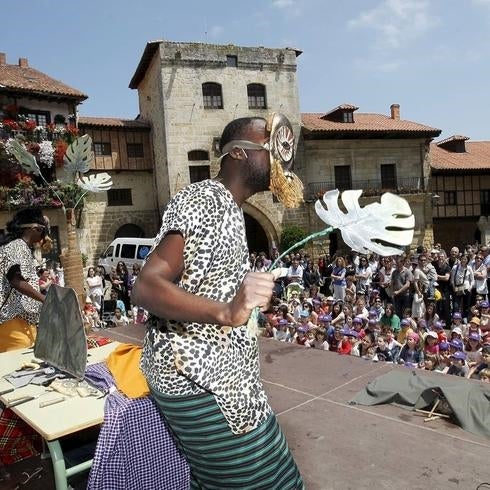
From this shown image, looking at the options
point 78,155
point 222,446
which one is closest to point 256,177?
point 222,446

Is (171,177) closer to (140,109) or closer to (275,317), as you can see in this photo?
(140,109)

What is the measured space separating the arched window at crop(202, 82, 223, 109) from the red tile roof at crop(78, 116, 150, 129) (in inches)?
134

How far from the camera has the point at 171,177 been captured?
2231 cm

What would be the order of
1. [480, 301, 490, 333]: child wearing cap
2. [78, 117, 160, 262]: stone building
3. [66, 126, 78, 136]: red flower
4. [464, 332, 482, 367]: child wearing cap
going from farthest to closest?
[78, 117, 160, 262]: stone building, [66, 126, 78, 136]: red flower, [480, 301, 490, 333]: child wearing cap, [464, 332, 482, 367]: child wearing cap

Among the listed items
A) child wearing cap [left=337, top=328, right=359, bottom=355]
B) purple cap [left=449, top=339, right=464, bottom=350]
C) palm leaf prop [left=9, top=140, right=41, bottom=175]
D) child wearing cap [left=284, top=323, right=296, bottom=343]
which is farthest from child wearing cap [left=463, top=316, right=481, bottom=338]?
palm leaf prop [left=9, top=140, right=41, bottom=175]

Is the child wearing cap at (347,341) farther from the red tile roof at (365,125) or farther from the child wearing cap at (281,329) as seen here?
the red tile roof at (365,125)

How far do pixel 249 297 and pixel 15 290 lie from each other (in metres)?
3.09

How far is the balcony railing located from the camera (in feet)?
81.1

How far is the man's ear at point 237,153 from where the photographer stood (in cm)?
166

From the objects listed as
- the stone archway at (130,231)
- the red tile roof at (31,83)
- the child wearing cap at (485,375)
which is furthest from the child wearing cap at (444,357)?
the red tile roof at (31,83)

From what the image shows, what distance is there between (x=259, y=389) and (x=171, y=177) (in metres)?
21.3

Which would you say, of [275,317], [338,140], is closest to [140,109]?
[338,140]

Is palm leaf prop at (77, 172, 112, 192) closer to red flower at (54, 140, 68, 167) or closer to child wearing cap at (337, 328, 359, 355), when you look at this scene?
child wearing cap at (337, 328, 359, 355)

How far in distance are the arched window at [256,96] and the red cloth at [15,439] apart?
22.5m
